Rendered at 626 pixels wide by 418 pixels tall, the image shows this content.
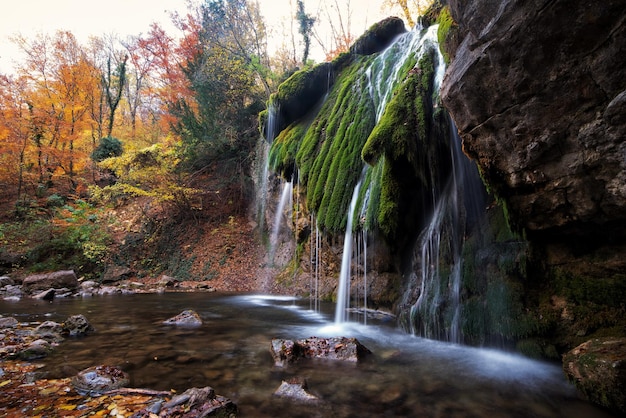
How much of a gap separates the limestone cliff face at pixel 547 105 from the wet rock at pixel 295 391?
3.15 metres

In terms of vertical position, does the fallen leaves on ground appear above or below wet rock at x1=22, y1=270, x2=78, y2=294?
below

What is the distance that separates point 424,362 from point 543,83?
3.18m

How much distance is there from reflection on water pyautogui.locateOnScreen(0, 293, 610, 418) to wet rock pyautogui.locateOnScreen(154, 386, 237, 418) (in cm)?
20

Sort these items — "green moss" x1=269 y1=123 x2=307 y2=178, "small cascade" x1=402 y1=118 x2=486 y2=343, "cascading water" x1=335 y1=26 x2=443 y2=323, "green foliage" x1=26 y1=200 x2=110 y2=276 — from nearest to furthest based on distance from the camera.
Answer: "small cascade" x1=402 y1=118 x2=486 y2=343, "cascading water" x1=335 y1=26 x2=443 y2=323, "green moss" x1=269 y1=123 x2=307 y2=178, "green foliage" x1=26 y1=200 x2=110 y2=276

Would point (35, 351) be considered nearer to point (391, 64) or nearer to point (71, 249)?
point (391, 64)

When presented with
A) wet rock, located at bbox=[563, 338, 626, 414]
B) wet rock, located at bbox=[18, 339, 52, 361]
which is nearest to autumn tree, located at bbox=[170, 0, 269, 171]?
wet rock, located at bbox=[18, 339, 52, 361]

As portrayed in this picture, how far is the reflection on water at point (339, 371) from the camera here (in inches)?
102

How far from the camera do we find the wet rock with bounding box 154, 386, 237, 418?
2324 millimetres

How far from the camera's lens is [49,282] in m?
11.0

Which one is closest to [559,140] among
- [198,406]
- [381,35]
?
[198,406]

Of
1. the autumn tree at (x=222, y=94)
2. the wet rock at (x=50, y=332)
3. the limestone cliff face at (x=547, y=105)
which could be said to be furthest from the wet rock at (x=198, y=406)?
the autumn tree at (x=222, y=94)

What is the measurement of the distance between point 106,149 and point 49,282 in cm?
1065

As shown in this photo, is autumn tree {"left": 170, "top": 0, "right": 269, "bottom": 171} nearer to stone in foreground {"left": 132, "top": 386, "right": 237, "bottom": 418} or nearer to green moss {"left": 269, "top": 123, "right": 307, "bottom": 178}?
green moss {"left": 269, "top": 123, "right": 307, "bottom": 178}

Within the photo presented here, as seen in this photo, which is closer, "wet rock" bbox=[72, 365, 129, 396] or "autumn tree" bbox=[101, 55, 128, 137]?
"wet rock" bbox=[72, 365, 129, 396]
